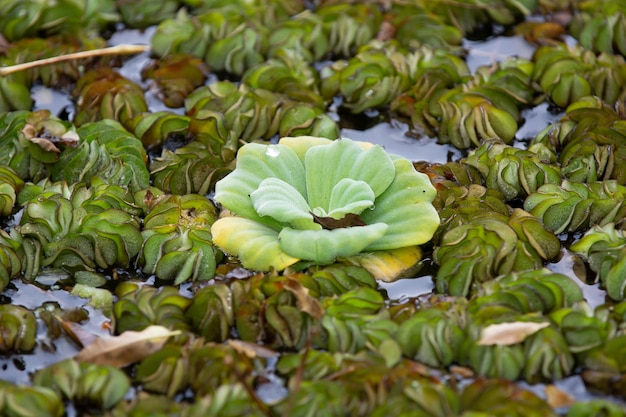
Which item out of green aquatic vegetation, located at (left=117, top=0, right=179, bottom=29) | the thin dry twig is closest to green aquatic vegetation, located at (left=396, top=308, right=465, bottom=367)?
the thin dry twig

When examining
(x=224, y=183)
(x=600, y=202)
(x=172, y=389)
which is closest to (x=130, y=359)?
(x=172, y=389)

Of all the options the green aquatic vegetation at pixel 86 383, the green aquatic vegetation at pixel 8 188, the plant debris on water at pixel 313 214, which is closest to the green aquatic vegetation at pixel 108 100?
the plant debris on water at pixel 313 214

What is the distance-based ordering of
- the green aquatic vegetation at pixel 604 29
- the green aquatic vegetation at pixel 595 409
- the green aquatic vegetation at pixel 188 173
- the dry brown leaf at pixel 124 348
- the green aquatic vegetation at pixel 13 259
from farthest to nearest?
the green aquatic vegetation at pixel 604 29 < the green aquatic vegetation at pixel 188 173 < the green aquatic vegetation at pixel 13 259 < the dry brown leaf at pixel 124 348 < the green aquatic vegetation at pixel 595 409

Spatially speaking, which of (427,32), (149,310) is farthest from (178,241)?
(427,32)

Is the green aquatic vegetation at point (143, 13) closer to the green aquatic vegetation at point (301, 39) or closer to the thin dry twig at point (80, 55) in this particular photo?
the thin dry twig at point (80, 55)

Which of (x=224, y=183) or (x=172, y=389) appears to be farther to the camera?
(x=224, y=183)

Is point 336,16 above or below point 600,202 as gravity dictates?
above

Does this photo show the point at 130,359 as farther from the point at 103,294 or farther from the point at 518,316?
the point at 518,316
